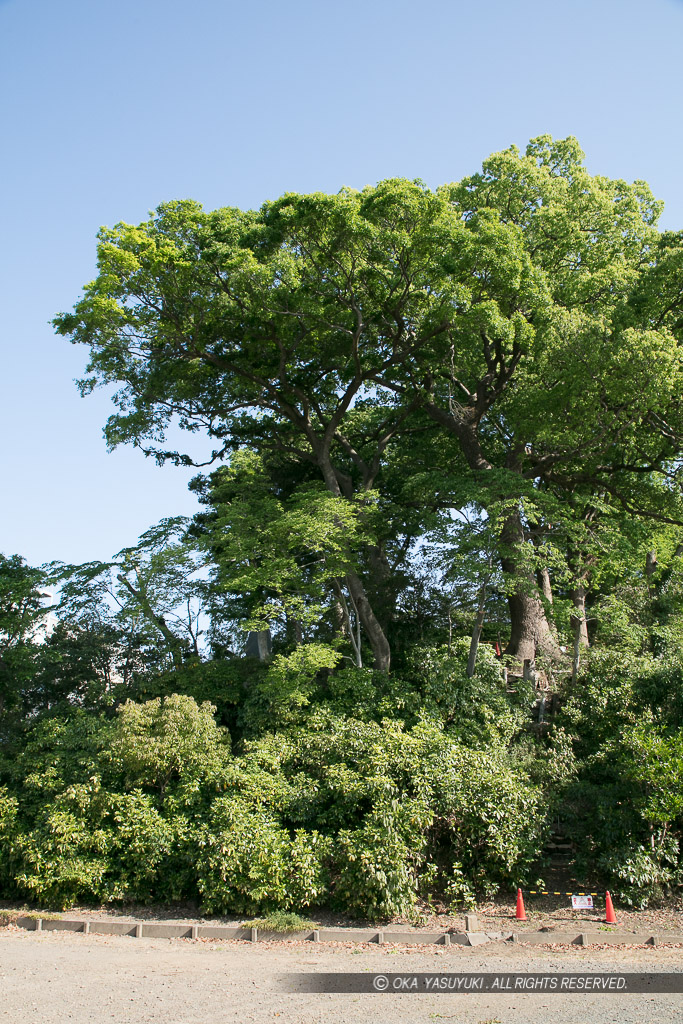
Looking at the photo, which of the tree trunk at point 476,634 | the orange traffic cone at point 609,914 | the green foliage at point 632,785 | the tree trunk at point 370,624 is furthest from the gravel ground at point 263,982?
the tree trunk at point 370,624

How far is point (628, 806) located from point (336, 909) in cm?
464

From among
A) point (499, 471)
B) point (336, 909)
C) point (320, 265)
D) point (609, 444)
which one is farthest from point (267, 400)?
point (336, 909)

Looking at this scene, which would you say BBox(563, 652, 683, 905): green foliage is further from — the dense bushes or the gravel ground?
the gravel ground

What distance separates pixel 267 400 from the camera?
18.8 m

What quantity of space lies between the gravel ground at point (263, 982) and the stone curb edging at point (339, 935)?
0.20 m

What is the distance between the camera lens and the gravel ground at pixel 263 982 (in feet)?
25.3

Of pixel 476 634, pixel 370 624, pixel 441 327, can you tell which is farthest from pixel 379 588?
pixel 441 327

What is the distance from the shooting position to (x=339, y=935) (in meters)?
10.6

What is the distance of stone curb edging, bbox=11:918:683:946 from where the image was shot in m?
10.1

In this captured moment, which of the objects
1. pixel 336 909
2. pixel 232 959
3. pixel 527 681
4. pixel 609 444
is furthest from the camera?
pixel 609 444

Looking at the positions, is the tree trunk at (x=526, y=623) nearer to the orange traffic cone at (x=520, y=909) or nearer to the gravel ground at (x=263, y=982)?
the orange traffic cone at (x=520, y=909)

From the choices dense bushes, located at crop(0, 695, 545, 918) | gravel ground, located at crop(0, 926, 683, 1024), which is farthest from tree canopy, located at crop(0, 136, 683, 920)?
gravel ground, located at crop(0, 926, 683, 1024)

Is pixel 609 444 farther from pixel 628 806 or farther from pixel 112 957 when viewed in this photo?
pixel 112 957


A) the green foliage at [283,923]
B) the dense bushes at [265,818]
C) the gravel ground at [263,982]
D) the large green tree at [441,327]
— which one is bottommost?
the gravel ground at [263,982]
